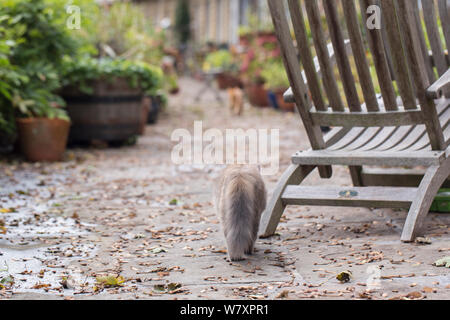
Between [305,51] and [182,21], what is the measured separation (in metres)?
24.6

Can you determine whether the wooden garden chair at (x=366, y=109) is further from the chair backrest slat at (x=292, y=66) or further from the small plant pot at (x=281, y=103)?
the small plant pot at (x=281, y=103)

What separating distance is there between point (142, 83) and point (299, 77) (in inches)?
176

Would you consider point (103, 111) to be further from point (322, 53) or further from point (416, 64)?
point (416, 64)

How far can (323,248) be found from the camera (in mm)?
3326

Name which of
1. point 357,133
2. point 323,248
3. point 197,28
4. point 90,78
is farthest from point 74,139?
point 197,28

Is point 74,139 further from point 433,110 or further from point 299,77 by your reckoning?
point 433,110

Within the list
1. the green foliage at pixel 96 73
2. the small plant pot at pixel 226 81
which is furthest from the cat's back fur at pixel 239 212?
the small plant pot at pixel 226 81

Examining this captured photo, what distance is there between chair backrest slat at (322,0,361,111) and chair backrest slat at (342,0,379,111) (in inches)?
2.9

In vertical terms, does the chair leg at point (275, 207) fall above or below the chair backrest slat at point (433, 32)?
below

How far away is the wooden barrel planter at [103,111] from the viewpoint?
25.0ft

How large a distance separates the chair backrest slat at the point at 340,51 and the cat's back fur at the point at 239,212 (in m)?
0.76

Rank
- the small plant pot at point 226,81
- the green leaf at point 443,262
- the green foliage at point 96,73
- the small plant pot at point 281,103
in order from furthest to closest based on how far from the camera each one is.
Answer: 1. the small plant pot at point 226,81
2. the small plant pot at point 281,103
3. the green foliage at point 96,73
4. the green leaf at point 443,262

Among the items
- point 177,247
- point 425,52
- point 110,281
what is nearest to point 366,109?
point 425,52

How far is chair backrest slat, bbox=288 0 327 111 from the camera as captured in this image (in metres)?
3.50
